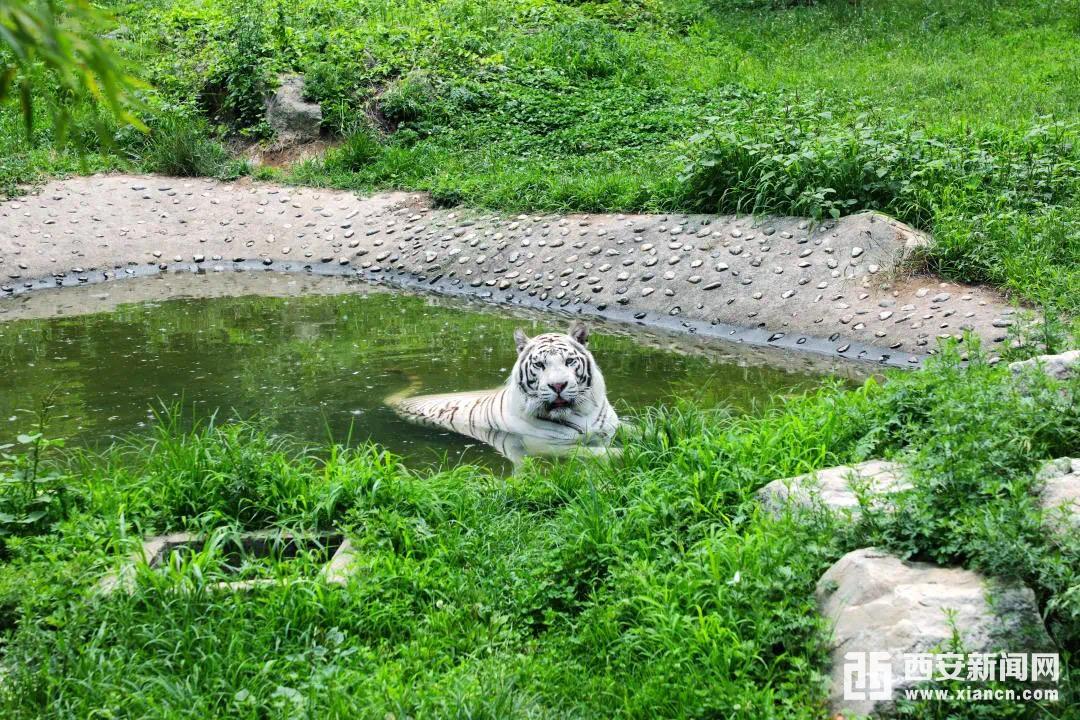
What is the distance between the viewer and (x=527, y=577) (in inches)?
186

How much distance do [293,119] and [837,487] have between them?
42.9 feet

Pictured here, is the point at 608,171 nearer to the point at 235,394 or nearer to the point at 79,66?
the point at 235,394

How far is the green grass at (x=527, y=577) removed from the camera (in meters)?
3.81

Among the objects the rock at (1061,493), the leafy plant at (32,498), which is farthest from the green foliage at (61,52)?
the rock at (1061,493)

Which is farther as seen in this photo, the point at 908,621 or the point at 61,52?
the point at 908,621

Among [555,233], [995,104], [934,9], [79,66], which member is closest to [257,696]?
[79,66]

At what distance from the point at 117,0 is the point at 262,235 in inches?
443

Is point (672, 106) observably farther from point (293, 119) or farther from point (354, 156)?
point (293, 119)

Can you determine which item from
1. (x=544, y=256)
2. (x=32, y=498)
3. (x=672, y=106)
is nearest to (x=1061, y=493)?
(x=32, y=498)

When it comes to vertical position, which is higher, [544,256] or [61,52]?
[61,52]

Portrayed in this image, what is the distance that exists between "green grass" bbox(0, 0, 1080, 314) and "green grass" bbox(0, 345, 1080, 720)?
442cm

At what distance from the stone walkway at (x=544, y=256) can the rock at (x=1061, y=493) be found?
151 inches

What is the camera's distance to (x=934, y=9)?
1938 cm

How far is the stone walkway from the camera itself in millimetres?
9711
